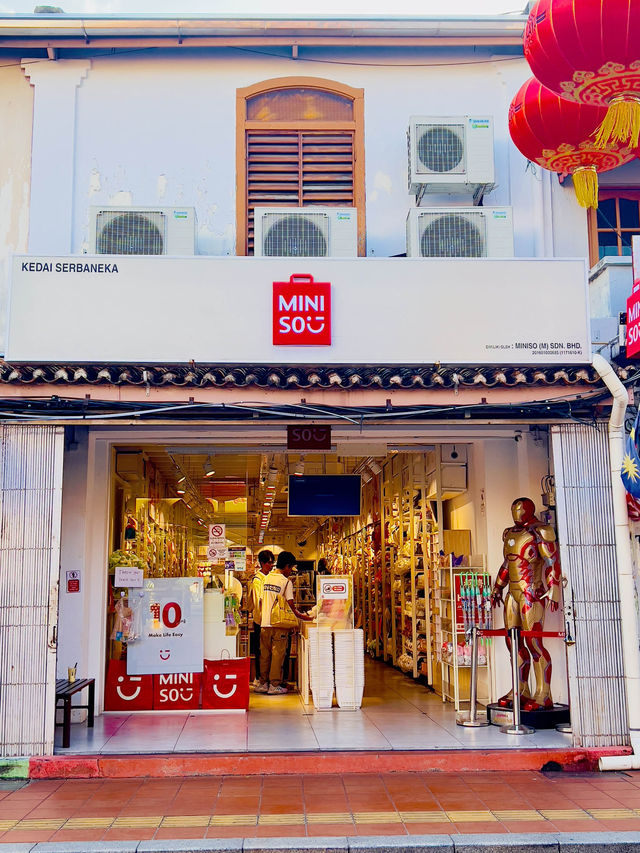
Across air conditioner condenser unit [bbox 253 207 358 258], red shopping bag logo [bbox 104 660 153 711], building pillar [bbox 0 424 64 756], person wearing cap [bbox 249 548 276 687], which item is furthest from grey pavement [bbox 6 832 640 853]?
person wearing cap [bbox 249 548 276 687]

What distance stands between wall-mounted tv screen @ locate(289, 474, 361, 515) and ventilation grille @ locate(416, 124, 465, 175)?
4760 millimetres

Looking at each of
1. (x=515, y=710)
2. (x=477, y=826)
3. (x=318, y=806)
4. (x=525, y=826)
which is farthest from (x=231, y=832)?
(x=515, y=710)

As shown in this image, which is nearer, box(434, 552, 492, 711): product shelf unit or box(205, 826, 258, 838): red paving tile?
box(205, 826, 258, 838): red paving tile

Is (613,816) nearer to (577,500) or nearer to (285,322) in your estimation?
(577,500)

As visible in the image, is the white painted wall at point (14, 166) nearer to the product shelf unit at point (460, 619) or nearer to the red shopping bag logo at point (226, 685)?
the red shopping bag logo at point (226, 685)

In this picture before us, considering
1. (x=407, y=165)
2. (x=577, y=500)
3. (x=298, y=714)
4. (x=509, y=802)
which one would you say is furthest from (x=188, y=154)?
(x=509, y=802)

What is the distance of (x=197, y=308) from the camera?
29.6 ft

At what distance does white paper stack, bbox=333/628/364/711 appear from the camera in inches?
431

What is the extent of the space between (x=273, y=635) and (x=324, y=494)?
218 centimetres

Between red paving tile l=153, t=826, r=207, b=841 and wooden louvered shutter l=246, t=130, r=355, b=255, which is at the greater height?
wooden louvered shutter l=246, t=130, r=355, b=255

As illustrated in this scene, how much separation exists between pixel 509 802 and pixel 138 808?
2.99 meters

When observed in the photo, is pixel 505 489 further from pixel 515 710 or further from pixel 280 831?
pixel 280 831

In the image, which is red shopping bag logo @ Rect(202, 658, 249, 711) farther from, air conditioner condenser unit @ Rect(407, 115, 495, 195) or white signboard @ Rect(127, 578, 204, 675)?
air conditioner condenser unit @ Rect(407, 115, 495, 195)

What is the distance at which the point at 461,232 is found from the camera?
A: 33.9ft
